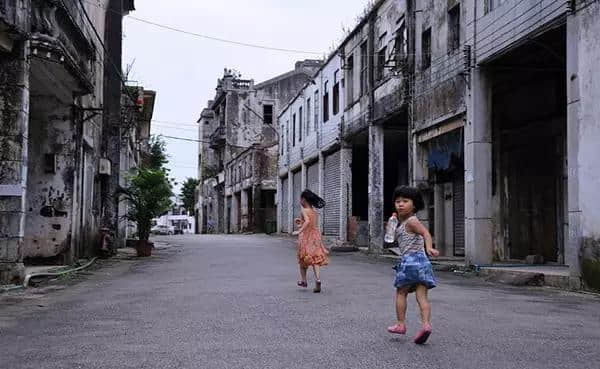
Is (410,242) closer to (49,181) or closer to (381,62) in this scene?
(49,181)

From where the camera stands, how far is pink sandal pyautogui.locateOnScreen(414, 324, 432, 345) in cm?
594

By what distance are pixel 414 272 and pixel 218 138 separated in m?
57.8

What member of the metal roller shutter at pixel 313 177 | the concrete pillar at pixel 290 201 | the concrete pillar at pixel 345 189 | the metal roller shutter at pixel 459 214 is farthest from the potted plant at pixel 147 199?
the concrete pillar at pixel 290 201

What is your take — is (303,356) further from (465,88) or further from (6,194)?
(465,88)

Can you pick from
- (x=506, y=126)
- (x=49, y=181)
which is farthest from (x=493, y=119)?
(x=49, y=181)

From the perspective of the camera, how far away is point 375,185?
82.3ft

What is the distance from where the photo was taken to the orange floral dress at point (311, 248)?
35.4ft

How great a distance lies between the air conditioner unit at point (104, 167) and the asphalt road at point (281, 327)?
28.5 feet

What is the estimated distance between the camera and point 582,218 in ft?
37.4

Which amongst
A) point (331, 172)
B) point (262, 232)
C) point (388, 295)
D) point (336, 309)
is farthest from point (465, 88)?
point (262, 232)

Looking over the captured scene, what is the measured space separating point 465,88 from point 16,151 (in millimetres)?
10513

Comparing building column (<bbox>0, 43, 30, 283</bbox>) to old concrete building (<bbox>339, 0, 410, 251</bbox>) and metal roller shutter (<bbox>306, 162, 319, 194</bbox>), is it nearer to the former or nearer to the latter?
old concrete building (<bbox>339, 0, 410, 251</bbox>)

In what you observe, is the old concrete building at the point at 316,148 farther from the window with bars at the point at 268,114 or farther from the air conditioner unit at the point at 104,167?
the window with bars at the point at 268,114

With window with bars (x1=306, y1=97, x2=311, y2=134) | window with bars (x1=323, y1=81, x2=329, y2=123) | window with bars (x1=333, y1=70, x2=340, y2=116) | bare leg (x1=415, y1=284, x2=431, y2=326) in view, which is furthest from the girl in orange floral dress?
window with bars (x1=306, y1=97, x2=311, y2=134)
